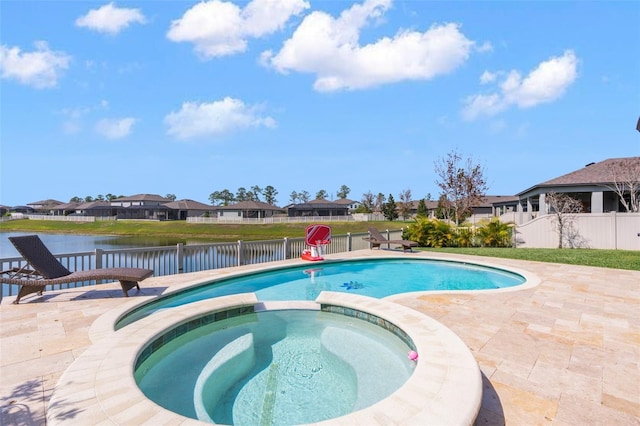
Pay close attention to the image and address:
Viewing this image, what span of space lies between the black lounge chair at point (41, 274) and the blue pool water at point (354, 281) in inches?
30.5

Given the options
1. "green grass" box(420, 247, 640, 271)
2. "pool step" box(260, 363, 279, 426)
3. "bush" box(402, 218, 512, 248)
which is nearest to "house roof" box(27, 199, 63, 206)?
"bush" box(402, 218, 512, 248)

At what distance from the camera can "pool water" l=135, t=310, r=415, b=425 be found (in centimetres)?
301

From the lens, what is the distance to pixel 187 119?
1725cm

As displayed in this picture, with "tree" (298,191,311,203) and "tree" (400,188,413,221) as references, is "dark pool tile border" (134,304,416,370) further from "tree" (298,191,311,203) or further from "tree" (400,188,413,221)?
"tree" (298,191,311,203)

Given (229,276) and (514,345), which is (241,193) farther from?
(514,345)

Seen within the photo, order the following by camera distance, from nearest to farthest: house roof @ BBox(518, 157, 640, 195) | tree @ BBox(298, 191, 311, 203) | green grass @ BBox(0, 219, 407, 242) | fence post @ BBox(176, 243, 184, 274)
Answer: fence post @ BBox(176, 243, 184, 274) < house roof @ BBox(518, 157, 640, 195) < green grass @ BBox(0, 219, 407, 242) < tree @ BBox(298, 191, 311, 203)

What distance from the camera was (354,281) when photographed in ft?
29.2

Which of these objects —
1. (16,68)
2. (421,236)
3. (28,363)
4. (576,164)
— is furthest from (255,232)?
(28,363)

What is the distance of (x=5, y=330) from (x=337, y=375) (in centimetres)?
472

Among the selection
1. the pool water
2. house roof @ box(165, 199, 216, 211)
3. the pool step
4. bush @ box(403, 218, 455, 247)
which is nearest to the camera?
the pool step

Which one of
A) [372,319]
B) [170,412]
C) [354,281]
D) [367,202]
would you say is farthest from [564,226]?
[367,202]

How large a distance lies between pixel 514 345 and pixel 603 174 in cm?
2185

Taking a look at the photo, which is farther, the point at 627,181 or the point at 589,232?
the point at 627,181

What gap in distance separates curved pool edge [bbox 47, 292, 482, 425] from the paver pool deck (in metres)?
0.19
